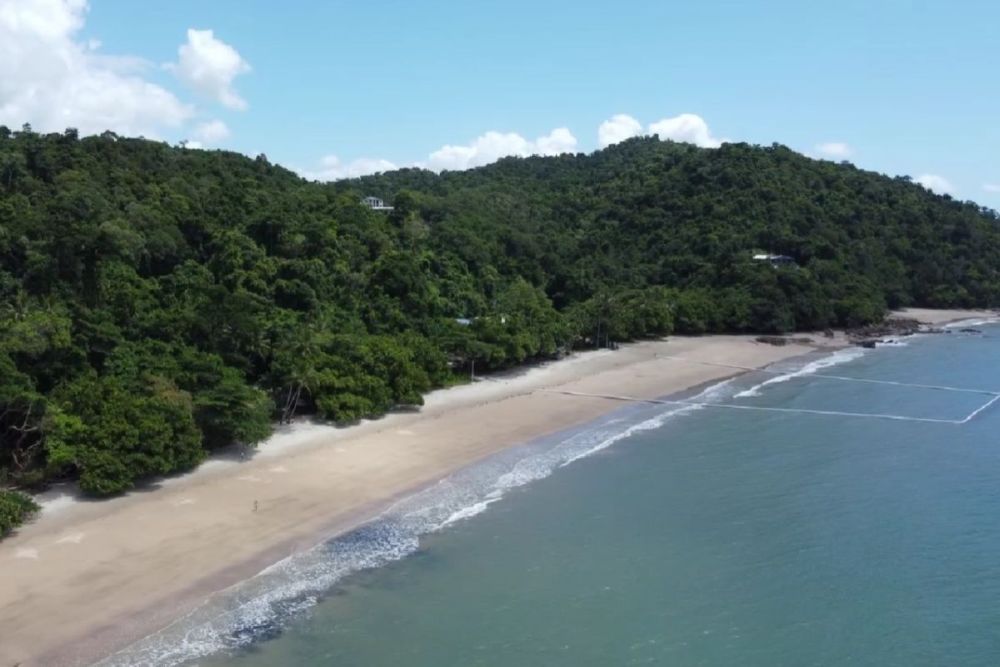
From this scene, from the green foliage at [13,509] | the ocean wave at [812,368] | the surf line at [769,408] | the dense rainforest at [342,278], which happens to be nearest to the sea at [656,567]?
the surf line at [769,408]

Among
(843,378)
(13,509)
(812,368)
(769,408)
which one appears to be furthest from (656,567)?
(812,368)

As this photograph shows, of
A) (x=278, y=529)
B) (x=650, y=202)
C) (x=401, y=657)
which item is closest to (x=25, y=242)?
(x=278, y=529)

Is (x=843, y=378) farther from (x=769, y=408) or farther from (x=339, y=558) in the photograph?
(x=339, y=558)

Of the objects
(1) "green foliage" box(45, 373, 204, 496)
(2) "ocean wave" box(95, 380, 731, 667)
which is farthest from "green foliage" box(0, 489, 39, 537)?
(2) "ocean wave" box(95, 380, 731, 667)

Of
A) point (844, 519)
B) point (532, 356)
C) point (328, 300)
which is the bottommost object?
point (844, 519)

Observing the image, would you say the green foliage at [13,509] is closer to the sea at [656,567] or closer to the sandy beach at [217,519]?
the sandy beach at [217,519]

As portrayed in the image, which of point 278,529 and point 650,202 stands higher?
point 650,202

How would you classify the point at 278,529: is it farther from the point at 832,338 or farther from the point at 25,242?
the point at 832,338
